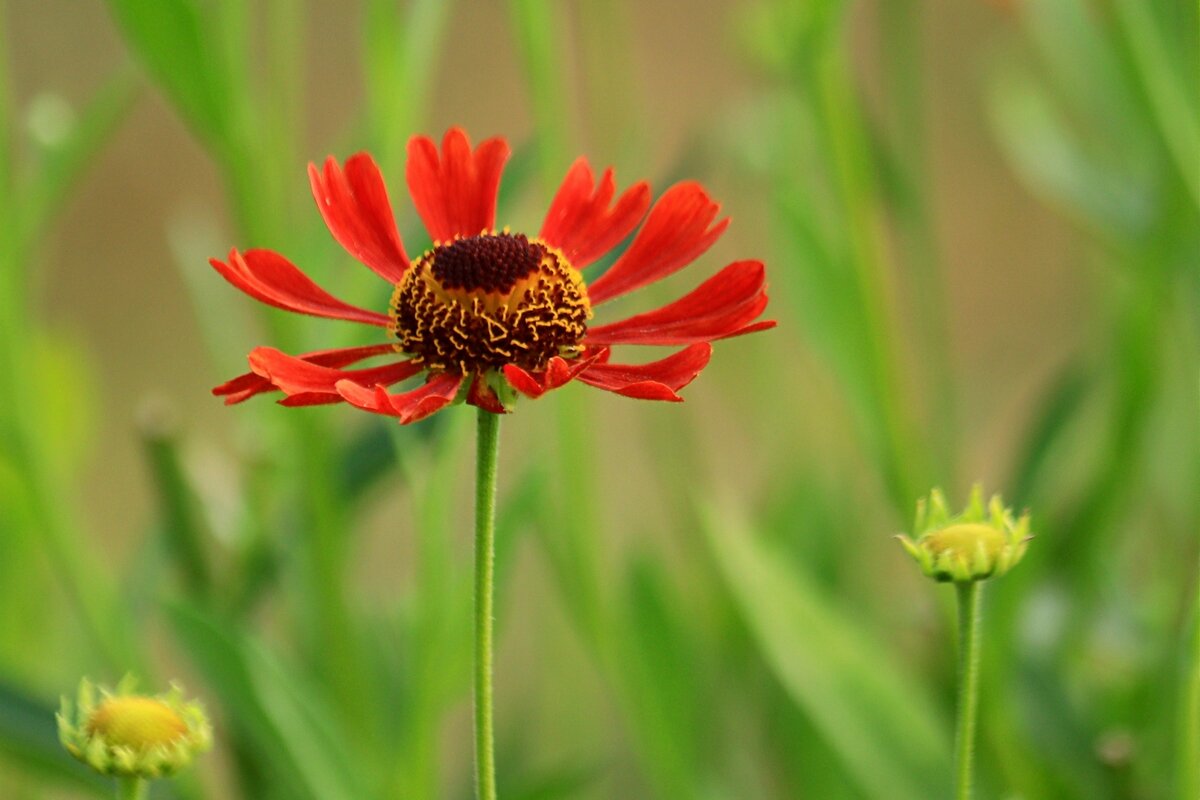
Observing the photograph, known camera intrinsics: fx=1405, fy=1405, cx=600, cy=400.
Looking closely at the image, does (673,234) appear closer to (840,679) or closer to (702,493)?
(840,679)

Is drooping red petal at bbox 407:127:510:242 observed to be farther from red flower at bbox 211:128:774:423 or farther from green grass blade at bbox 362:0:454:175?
green grass blade at bbox 362:0:454:175

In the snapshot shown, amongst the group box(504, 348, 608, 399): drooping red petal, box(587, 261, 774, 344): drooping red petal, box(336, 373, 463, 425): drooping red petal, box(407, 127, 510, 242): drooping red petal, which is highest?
box(407, 127, 510, 242): drooping red petal

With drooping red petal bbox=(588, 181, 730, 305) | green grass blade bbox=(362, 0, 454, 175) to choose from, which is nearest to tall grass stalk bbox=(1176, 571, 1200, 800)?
drooping red petal bbox=(588, 181, 730, 305)

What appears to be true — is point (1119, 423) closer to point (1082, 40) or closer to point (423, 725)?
point (1082, 40)

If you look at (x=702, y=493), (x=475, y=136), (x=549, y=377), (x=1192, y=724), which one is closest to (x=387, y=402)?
(x=549, y=377)

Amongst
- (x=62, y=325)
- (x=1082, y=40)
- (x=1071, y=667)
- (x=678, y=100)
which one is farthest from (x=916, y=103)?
(x=62, y=325)
